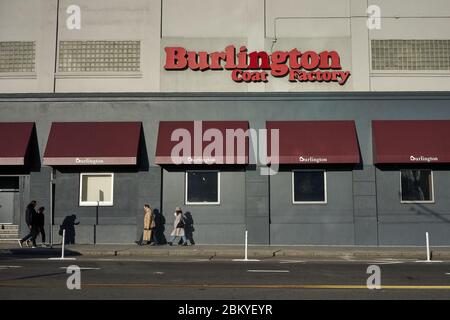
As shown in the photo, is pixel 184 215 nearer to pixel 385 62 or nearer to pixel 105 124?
pixel 105 124

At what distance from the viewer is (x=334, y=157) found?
2094 cm

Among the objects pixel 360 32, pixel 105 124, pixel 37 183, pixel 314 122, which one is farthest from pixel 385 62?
pixel 37 183

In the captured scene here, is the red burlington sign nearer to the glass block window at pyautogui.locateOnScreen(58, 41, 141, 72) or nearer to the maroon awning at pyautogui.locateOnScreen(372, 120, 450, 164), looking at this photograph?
the glass block window at pyautogui.locateOnScreen(58, 41, 141, 72)

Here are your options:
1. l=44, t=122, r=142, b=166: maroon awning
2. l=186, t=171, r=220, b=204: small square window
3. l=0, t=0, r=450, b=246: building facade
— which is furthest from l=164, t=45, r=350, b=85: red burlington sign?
l=186, t=171, r=220, b=204: small square window

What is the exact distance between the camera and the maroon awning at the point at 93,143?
21.1 metres

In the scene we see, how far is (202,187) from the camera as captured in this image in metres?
22.2

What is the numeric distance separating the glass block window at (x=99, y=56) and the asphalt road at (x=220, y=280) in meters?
9.66

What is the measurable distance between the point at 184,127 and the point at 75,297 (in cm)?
1314

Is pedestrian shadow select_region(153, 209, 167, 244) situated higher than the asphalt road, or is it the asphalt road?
pedestrian shadow select_region(153, 209, 167, 244)

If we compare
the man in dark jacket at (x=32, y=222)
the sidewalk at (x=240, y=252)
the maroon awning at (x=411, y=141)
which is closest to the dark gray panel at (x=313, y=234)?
the sidewalk at (x=240, y=252)

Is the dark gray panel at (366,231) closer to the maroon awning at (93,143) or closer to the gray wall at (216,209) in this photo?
the gray wall at (216,209)

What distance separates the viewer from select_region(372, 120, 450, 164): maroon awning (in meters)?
20.9

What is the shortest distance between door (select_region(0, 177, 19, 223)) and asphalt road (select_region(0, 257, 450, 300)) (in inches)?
291

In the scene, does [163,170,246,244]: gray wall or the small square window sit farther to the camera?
the small square window
